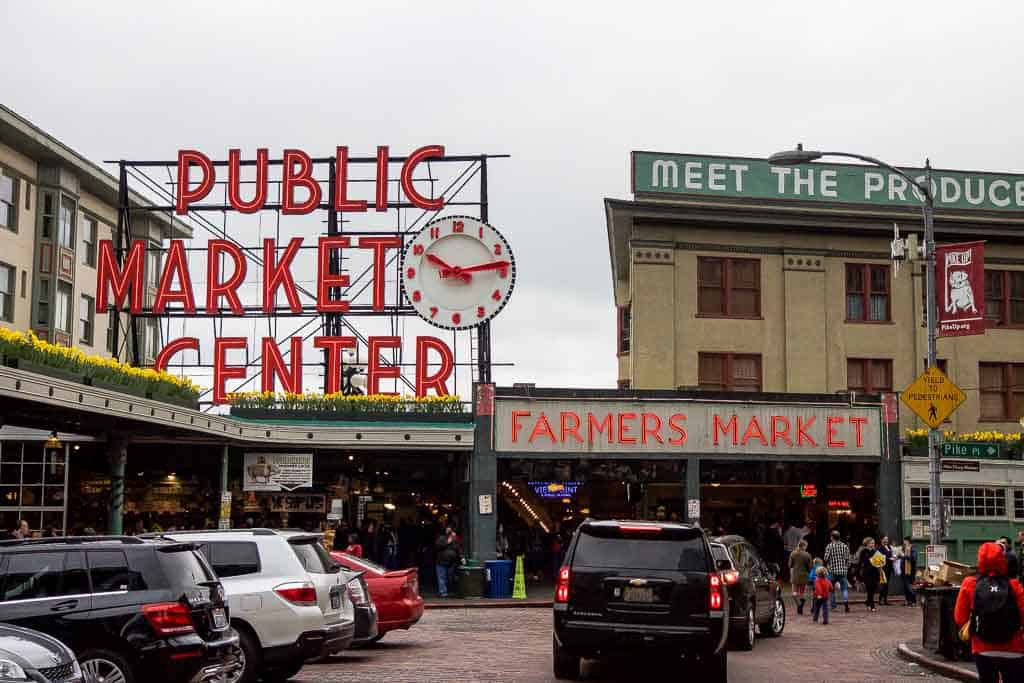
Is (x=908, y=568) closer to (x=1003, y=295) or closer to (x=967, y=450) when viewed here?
(x=967, y=450)

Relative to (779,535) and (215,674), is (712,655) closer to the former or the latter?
(215,674)

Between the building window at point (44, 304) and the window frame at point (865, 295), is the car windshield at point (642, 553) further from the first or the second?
the building window at point (44, 304)

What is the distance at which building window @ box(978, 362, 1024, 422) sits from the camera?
4138 cm

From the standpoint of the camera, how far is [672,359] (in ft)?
131

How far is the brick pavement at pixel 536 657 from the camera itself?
671 inches

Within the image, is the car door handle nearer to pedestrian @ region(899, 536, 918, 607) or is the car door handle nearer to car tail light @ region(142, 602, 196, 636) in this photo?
car tail light @ region(142, 602, 196, 636)

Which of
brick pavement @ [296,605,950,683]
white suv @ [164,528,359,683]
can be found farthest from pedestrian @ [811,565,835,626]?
white suv @ [164,528,359,683]

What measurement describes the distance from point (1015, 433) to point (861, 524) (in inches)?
217

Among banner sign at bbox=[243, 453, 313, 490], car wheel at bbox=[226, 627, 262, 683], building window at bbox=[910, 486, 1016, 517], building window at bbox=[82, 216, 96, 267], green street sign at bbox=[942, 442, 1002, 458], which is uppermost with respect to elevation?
building window at bbox=[82, 216, 96, 267]

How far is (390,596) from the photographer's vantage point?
20.6 metres

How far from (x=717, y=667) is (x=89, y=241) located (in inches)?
1644

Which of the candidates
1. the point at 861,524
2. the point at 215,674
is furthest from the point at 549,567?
the point at 215,674

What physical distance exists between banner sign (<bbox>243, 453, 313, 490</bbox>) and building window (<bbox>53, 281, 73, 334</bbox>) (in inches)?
652

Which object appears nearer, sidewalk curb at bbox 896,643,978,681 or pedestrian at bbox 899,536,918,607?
sidewalk curb at bbox 896,643,978,681
